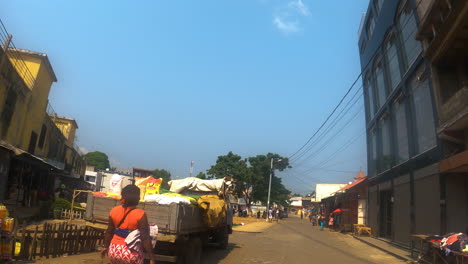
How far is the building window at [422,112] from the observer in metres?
13.8

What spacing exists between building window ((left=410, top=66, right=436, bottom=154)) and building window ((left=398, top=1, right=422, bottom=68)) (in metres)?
0.96

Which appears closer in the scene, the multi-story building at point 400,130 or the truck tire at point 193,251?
the truck tire at point 193,251

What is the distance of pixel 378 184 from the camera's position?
2153 cm

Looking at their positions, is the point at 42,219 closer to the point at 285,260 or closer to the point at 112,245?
the point at 285,260

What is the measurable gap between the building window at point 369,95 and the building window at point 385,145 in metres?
2.42

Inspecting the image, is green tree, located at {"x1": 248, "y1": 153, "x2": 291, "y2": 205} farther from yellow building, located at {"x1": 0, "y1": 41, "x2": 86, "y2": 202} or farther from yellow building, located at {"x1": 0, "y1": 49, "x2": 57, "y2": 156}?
yellow building, located at {"x1": 0, "y1": 49, "x2": 57, "y2": 156}

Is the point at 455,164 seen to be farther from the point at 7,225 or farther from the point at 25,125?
the point at 25,125

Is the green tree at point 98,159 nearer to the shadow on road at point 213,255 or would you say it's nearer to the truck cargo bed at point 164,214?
the shadow on road at point 213,255

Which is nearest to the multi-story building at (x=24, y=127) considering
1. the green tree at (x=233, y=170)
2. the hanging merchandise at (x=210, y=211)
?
the hanging merchandise at (x=210, y=211)

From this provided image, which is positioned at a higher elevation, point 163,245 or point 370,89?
point 370,89

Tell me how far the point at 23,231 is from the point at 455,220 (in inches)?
498

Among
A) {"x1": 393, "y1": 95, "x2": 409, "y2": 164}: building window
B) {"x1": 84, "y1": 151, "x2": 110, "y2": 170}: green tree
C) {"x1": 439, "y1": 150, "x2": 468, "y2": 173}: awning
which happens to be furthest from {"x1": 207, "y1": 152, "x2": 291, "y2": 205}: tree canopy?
{"x1": 84, "y1": 151, "x2": 110, "y2": 170}: green tree

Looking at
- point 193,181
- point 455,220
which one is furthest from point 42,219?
point 455,220

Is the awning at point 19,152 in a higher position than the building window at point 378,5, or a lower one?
lower
